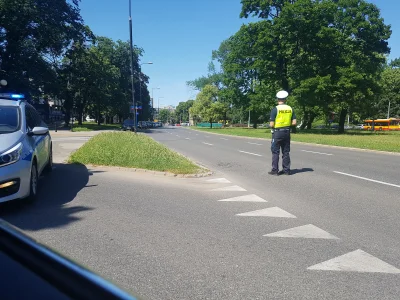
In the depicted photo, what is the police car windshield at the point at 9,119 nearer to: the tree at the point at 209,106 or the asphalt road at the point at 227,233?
the asphalt road at the point at 227,233

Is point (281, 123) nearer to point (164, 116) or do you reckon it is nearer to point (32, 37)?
point (32, 37)

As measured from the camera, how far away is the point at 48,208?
5656mm

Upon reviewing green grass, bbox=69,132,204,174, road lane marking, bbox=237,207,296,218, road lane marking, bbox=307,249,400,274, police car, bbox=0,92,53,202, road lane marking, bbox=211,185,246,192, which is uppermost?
police car, bbox=0,92,53,202

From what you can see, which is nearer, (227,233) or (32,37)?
(227,233)

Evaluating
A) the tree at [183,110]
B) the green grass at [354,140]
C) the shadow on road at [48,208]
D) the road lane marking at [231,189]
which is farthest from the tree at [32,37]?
the tree at [183,110]

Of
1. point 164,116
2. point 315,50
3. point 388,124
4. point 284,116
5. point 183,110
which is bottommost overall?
point 388,124

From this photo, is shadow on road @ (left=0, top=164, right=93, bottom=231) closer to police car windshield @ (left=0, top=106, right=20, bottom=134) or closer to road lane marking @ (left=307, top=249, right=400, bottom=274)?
police car windshield @ (left=0, top=106, right=20, bottom=134)

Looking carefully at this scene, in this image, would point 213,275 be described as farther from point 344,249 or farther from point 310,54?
point 310,54

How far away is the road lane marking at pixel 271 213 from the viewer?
17.6 ft

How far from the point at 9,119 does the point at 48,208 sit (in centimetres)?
190

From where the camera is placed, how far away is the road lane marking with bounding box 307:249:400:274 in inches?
134

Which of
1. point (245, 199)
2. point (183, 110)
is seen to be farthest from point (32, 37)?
point (183, 110)

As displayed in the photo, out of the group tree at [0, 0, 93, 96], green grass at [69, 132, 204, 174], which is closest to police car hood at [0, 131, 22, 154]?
green grass at [69, 132, 204, 174]

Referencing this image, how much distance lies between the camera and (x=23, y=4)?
31250mm
